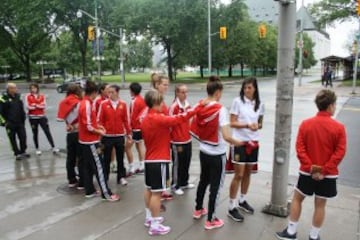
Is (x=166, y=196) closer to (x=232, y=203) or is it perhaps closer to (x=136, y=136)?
(x=232, y=203)

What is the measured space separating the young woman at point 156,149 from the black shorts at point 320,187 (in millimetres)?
1394

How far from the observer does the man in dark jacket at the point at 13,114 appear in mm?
8672

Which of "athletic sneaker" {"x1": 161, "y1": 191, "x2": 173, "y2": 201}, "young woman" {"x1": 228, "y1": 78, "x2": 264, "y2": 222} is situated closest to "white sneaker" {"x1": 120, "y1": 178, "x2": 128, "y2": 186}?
"athletic sneaker" {"x1": 161, "y1": 191, "x2": 173, "y2": 201}

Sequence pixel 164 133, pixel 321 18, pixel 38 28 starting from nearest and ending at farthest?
1. pixel 164 133
2. pixel 321 18
3. pixel 38 28

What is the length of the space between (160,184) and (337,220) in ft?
7.56

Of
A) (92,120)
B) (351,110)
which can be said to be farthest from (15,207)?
(351,110)

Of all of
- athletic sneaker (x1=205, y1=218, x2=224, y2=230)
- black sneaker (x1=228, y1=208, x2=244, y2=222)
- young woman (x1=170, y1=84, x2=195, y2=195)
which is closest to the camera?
athletic sneaker (x1=205, y1=218, x2=224, y2=230)

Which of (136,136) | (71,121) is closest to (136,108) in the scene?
(136,136)

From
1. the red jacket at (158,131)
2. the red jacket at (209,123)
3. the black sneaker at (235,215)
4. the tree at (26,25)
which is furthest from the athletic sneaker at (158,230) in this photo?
the tree at (26,25)

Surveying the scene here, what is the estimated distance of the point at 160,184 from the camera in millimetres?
4523

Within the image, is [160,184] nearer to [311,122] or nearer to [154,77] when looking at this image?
[311,122]

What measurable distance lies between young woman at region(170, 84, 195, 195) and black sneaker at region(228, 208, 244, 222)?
113 centimetres

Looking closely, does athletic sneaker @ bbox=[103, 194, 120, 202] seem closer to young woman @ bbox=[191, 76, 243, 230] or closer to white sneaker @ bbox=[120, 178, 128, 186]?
white sneaker @ bbox=[120, 178, 128, 186]

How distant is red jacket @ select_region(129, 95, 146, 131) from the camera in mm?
6766
